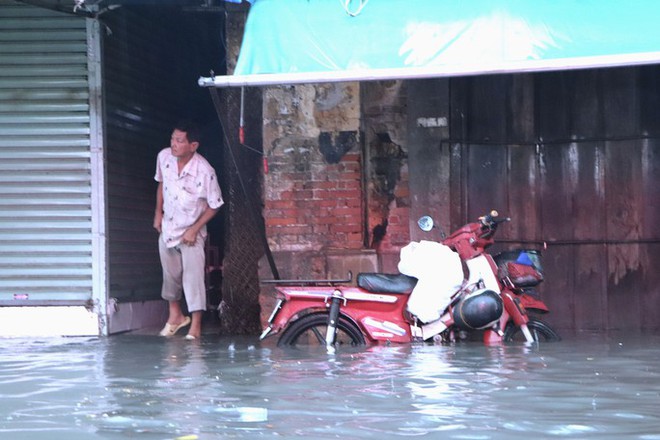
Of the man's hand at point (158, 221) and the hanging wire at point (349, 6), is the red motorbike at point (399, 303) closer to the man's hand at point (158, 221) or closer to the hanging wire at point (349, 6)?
the hanging wire at point (349, 6)

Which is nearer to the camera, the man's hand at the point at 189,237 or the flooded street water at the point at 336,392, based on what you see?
the flooded street water at the point at 336,392

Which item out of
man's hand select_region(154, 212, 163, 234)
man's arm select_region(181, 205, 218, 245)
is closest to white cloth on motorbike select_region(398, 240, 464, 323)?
man's arm select_region(181, 205, 218, 245)

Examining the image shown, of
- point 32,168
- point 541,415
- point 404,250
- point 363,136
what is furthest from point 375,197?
point 541,415

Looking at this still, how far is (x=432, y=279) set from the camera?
7.67m

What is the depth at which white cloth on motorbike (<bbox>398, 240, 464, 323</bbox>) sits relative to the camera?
7.67m

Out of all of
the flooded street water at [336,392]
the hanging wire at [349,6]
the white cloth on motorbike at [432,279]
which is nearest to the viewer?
the flooded street water at [336,392]

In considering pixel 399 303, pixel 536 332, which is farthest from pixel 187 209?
pixel 536 332

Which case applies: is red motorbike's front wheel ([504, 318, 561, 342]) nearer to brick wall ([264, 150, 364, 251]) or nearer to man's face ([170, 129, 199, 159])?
brick wall ([264, 150, 364, 251])

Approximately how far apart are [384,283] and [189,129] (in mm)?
2343

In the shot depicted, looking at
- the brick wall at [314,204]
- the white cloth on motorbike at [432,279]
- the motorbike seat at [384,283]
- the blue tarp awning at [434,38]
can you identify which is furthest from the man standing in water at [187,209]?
the white cloth on motorbike at [432,279]

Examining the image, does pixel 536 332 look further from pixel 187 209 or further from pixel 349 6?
pixel 187 209

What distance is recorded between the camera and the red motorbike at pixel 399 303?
25.3 feet

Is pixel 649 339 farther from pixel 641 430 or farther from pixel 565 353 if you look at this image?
pixel 641 430

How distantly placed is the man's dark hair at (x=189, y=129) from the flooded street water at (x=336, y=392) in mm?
1901
